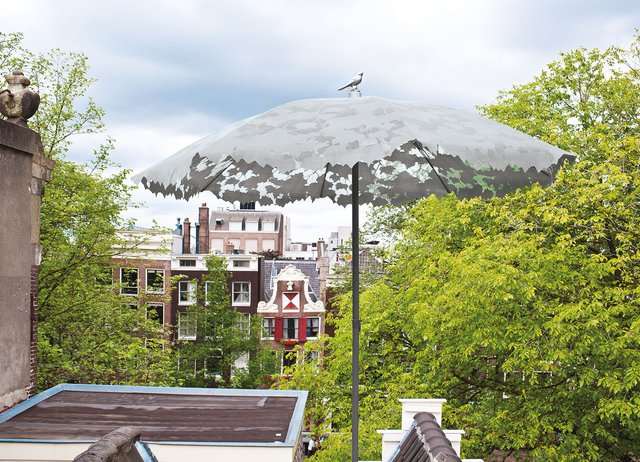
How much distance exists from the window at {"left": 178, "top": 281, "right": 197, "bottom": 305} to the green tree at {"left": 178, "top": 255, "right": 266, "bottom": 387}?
6.36ft

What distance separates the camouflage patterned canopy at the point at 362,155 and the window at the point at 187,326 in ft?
90.6

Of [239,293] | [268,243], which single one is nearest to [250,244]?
[268,243]

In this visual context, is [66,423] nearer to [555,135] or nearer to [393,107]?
[393,107]

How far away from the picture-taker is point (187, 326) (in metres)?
32.3

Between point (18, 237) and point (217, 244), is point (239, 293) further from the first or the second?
point (18, 237)

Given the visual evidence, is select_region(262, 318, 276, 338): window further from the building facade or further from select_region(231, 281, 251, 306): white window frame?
select_region(231, 281, 251, 306): white window frame

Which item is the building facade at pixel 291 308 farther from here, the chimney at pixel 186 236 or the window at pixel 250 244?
the window at pixel 250 244

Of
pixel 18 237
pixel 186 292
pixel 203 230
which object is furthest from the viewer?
pixel 203 230

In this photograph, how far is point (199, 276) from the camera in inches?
1340

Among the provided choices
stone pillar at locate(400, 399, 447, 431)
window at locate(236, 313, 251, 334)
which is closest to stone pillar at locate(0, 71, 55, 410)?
stone pillar at locate(400, 399, 447, 431)

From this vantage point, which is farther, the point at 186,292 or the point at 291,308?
the point at 291,308

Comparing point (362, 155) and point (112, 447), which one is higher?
point (362, 155)

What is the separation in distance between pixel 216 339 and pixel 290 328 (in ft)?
18.8

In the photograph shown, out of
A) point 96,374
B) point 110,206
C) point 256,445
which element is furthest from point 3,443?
point 110,206
